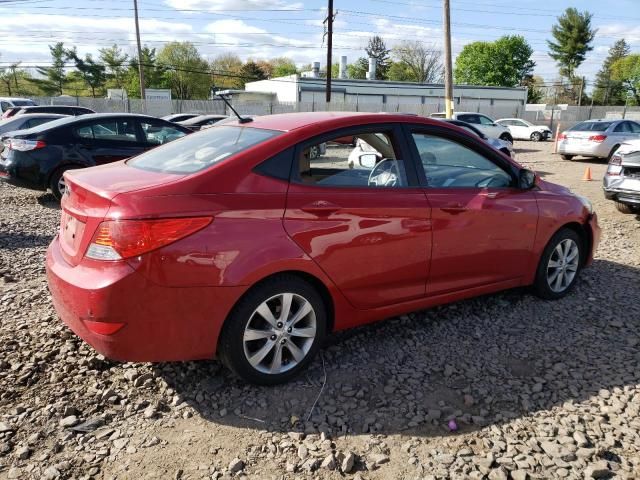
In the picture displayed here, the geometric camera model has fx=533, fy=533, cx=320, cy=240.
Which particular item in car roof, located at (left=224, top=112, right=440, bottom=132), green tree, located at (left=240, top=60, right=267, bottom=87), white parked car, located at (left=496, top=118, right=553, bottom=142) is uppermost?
green tree, located at (left=240, top=60, right=267, bottom=87)

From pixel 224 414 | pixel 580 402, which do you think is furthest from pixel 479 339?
pixel 224 414

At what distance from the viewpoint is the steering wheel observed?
11.6 feet

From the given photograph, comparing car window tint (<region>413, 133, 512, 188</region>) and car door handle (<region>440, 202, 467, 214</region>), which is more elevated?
car window tint (<region>413, 133, 512, 188</region>)

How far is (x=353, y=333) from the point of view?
12.9 feet

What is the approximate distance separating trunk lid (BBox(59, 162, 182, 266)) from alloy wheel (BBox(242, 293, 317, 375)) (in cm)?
91

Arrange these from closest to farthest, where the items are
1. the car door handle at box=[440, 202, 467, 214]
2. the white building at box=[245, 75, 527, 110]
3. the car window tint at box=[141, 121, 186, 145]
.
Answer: the car door handle at box=[440, 202, 467, 214], the car window tint at box=[141, 121, 186, 145], the white building at box=[245, 75, 527, 110]

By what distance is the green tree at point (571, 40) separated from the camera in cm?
7712

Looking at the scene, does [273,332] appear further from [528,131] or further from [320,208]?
[528,131]

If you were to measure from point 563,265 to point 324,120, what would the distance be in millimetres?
2639

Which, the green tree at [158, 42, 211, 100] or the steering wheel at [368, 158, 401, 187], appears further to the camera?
the green tree at [158, 42, 211, 100]

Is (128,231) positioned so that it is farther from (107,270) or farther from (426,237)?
(426,237)

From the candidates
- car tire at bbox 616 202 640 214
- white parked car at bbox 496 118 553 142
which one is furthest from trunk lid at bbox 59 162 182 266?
white parked car at bbox 496 118 553 142

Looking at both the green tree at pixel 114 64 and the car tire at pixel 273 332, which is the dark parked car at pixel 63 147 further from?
the green tree at pixel 114 64

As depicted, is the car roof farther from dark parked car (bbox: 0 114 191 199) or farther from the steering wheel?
dark parked car (bbox: 0 114 191 199)
